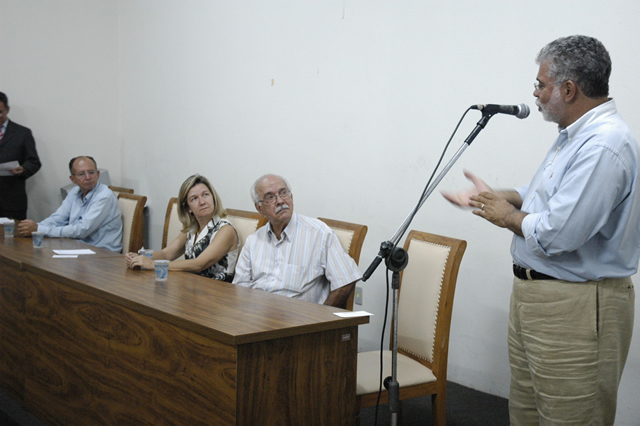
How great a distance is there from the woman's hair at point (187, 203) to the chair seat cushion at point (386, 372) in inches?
45.5

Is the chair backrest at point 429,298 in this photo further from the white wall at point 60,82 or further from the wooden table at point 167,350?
the white wall at point 60,82

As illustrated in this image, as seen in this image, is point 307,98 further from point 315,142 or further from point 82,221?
point 82,221

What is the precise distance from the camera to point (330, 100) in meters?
3.59

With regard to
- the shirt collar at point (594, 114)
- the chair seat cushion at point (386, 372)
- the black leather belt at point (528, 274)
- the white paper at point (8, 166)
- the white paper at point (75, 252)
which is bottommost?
the chair seat cushion at point (386, 372)

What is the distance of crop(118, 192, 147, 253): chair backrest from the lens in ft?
13.5

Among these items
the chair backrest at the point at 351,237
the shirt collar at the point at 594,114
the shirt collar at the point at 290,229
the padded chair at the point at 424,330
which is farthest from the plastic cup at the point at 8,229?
the shirt collar at the point at 594,114

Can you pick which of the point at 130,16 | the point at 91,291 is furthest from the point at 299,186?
the point at 130,16

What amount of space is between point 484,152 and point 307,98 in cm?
132

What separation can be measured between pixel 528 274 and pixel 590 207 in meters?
0.28

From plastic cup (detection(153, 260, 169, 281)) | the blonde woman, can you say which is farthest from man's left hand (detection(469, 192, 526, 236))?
the blonde woman

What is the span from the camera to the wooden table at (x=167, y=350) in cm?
162

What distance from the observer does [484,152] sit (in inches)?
112

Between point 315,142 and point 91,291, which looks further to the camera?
point 315,142

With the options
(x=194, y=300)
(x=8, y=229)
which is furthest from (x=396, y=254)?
(x=8, y=229)
